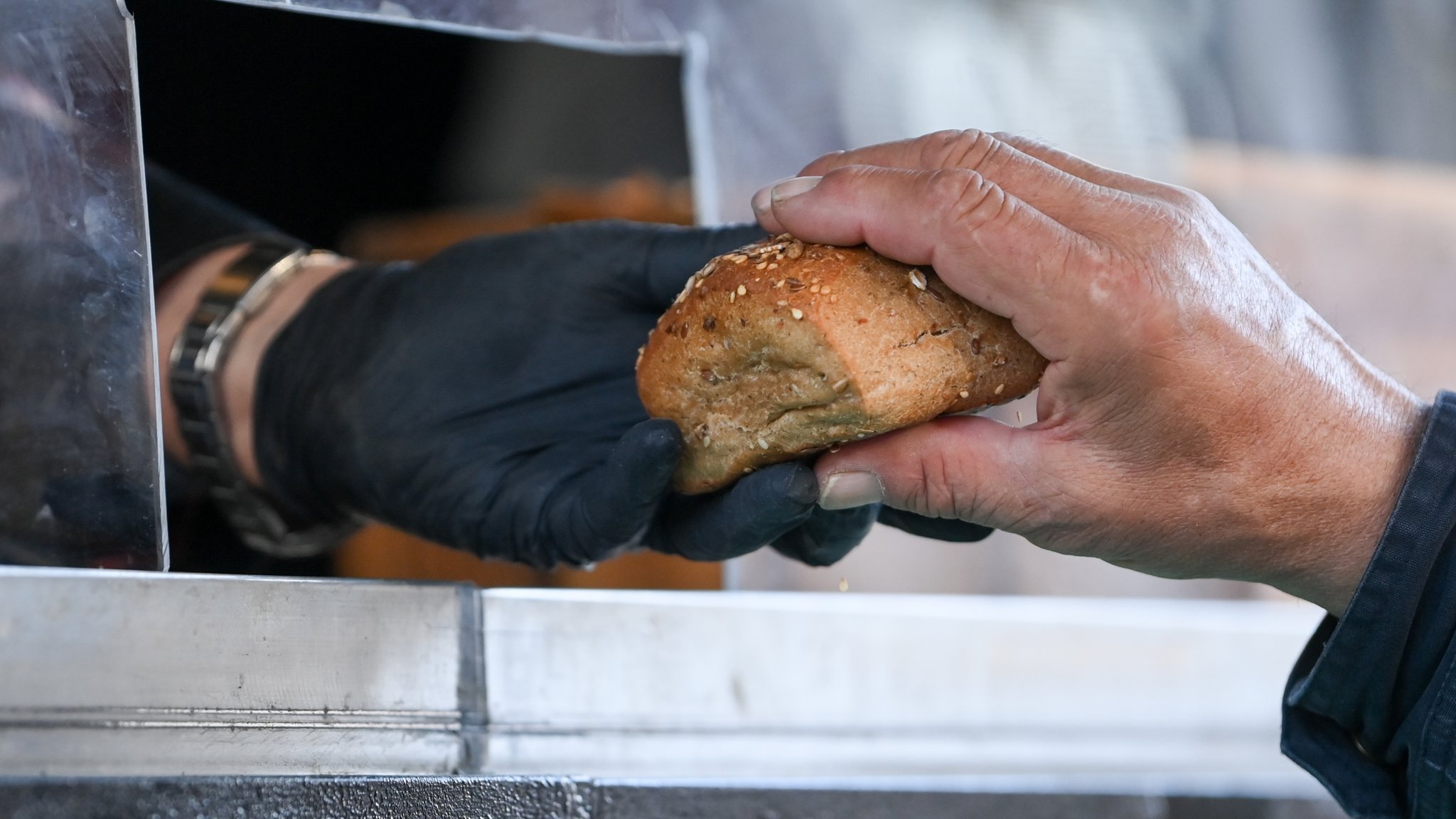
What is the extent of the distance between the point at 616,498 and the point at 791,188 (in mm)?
324

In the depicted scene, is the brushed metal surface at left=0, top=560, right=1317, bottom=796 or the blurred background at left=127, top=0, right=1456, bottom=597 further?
the blurred background at left=127, top=0, right=1456, bottom=597

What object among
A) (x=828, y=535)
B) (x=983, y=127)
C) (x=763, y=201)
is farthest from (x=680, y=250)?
(x=983, y=127)

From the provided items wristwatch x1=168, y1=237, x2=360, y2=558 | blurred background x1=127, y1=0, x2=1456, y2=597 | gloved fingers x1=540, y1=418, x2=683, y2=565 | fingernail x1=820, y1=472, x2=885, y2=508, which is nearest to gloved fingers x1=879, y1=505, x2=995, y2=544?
fingernail x1=820, y1=472, x2=885, y2=508

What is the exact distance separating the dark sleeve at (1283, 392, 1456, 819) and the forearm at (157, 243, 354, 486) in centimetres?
128

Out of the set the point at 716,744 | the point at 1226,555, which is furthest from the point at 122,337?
the point at 1226,555

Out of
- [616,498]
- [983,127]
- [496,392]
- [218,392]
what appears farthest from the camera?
[983,127]

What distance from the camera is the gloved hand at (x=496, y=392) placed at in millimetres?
1111

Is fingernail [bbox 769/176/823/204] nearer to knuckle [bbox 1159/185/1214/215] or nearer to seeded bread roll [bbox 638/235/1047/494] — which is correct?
seeded bread roll [bbox 638/235/1047/494]

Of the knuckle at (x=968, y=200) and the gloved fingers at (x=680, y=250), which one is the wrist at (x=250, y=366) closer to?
the gloved fingers at (x=680, y=250)

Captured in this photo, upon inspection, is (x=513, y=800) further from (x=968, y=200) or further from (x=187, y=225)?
(x=187, y=225)

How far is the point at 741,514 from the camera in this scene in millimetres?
917

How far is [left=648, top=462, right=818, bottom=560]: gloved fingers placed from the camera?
0.88 metres

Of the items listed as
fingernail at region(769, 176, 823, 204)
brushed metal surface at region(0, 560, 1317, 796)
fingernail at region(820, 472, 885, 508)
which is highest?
fingernail at region(769, 176, 823, 204)

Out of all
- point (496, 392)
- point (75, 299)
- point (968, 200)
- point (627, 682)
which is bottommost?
point (627, 682)
